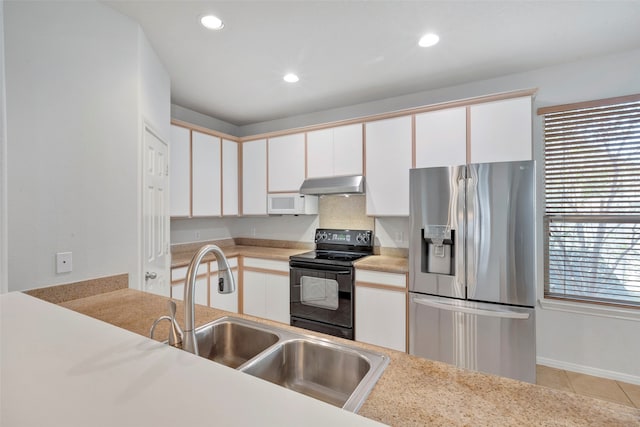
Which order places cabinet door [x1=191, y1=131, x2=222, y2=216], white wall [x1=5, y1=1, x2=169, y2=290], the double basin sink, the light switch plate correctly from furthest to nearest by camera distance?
cabinet door [x1=191, y1=131, x2=222, y2=216] < the light switch plate < white wall [x1=5, y1=1, x2=169, y2=290] < the double basin sink

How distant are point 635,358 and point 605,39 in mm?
2471

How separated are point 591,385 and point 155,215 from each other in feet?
12.2

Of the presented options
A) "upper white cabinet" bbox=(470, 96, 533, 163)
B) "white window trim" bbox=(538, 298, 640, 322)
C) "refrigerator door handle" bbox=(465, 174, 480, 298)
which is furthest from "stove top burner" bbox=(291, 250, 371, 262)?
"white window trim" bbox=(538, 298, 640, 322)

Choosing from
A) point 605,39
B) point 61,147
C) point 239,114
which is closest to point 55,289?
point 61,147

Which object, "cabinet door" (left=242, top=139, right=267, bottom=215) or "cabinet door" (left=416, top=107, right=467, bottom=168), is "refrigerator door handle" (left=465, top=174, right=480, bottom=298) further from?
"cabinet door" (left=242, top=139, right=267, bottom=215)

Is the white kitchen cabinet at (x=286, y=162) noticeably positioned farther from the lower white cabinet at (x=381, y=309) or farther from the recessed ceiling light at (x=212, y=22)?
the recessed ceiling light at (x=212, y=22)

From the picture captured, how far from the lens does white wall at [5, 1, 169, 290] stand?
1.42 meters

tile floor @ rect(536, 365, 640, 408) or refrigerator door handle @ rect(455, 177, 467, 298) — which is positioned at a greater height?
refrigerator door handle @ rect(455, 177, 467, 298)

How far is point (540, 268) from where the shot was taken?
2.61 meters

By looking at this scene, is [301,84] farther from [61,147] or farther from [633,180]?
[633,180]

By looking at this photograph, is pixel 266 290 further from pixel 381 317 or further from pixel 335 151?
pixel 335 151

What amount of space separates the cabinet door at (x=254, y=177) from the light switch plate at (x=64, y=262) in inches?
83.9

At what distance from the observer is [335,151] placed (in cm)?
312

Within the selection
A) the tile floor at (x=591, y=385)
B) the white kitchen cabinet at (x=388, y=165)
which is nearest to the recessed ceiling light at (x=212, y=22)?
the white kitchen cabinet at (x=388, y=165)
